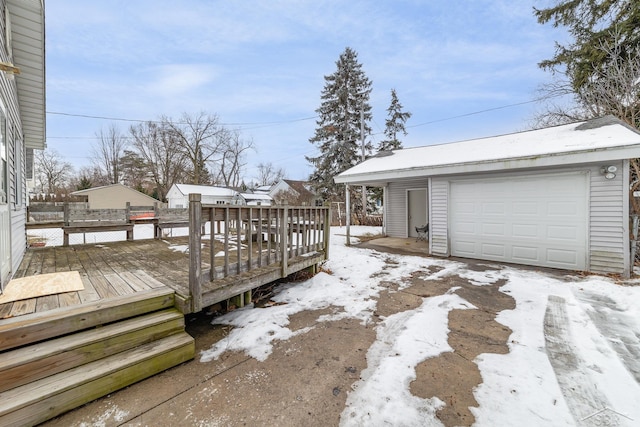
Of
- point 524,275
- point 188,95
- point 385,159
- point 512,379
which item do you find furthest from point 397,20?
point 188,95

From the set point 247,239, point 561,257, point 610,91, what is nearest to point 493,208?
point 561,257

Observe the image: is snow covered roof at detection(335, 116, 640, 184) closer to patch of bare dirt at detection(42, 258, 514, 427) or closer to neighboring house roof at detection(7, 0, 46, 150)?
patch of bare dirt at detection(42, 258, 514, 427)

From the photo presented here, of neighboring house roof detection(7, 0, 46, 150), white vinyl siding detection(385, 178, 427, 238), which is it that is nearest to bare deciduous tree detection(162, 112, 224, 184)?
white vinyl siding detection(385, 178, 427, 238)

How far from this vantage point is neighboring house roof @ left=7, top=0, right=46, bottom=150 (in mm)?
3422

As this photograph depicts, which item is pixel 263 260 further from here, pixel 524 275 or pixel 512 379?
pixel 524 275

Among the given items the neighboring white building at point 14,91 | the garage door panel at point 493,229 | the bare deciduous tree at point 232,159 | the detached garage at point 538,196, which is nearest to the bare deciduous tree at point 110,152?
the bare deciduous tree at point 232,159

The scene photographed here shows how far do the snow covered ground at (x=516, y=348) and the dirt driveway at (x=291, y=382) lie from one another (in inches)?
3.4

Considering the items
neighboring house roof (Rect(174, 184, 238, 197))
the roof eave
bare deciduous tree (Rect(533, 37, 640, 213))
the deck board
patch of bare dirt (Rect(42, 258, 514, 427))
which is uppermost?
bare deciduous tree (Rect(533, 37, 640, 213))

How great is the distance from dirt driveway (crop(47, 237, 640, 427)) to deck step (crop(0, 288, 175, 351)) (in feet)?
1.86

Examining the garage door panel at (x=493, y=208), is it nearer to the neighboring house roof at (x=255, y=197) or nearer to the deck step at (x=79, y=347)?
the deck step at (x=79, y=347)

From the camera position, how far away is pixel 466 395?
1969 mm

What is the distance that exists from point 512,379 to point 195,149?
3093cm

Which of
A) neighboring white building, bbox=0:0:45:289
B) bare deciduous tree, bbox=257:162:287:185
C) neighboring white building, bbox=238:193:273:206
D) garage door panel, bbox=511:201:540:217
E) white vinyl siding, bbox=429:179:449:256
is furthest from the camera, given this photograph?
bare deciduous tree, bbox=257:162:287:185

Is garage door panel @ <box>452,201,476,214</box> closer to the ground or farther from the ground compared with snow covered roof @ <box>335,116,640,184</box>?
closer to the ground
